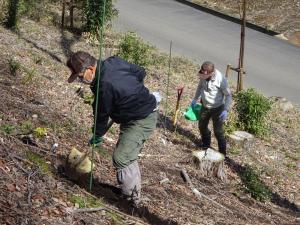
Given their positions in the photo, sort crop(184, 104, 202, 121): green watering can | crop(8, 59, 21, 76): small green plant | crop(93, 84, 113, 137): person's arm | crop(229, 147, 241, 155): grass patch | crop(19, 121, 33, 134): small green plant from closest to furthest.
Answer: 1. crop(93, 84, 113, 137): person's arm
2. crop(19, 121, 33, 134): small green plant
3. crop(8, 59, 21, 76): small green plant
4. crop(184, 104, 202, 121): green watering can
5. crop(229, 147, 241, 155): grass patch

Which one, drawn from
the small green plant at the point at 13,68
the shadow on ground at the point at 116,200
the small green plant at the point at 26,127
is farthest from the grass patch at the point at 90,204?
the small green plant at the point at 13,68

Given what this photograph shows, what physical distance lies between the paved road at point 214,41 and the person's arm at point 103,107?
31.7ft

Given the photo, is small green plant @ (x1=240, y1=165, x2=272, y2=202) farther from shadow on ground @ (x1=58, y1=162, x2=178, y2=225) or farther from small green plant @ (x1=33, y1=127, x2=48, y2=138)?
small green plant @ (x1=33, y1=127, x2=48, y2=138)

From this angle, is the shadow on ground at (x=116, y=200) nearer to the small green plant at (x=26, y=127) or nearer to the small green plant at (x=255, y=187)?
the small green plant at (x=26, y=127)

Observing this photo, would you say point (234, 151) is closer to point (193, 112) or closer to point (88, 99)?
point (193, 112)

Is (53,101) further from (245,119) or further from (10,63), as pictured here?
(245,119)

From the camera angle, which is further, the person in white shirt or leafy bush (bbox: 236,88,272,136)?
leafy bush (bbox: 236,88,272,136)

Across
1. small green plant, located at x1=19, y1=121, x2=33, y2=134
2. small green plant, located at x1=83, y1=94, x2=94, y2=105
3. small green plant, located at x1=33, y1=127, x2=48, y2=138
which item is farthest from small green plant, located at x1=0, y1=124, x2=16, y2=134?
small green plant, located at x1=83, y1=94, x2=94, y2=105

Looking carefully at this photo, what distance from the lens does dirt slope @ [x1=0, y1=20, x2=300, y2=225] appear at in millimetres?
4949

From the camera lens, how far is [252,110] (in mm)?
10609

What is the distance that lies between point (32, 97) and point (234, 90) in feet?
21.9

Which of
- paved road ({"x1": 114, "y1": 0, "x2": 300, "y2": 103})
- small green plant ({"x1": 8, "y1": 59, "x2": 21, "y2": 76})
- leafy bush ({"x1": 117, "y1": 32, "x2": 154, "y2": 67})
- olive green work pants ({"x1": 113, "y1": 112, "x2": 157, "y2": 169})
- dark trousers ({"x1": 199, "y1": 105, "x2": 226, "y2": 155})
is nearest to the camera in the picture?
olive green work pants ({"x1": 113, "y1": 112, "x2": 157, "y2": 169})

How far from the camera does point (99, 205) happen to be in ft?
17.1

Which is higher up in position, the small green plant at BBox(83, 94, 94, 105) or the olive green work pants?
the olive green work pants
